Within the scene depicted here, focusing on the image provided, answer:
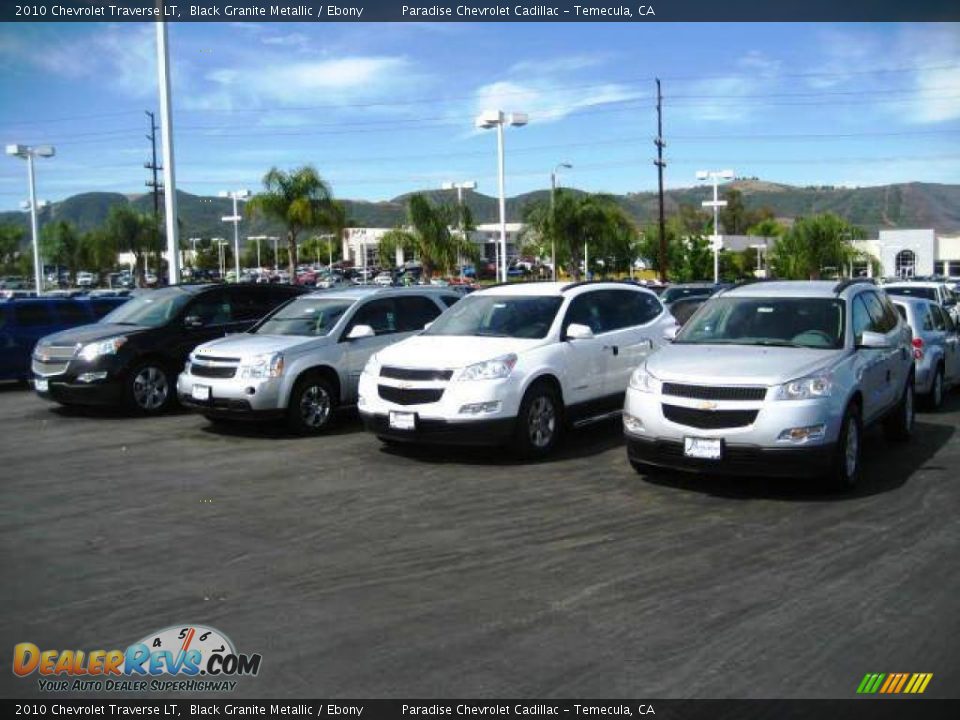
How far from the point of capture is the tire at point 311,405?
11156 millimetres

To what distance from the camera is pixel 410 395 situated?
371 inches

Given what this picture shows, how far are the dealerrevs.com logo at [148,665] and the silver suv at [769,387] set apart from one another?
433cm

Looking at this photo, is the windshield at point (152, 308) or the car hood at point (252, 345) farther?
the windshield at point (152, 308)

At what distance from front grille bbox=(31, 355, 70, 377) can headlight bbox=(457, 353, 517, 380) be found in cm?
679

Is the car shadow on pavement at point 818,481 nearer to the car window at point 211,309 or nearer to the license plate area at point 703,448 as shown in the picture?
the license plate area at point 703,448

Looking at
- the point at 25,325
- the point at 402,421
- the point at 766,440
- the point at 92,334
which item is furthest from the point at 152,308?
the point at 766,440

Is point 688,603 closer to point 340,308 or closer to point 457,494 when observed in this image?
point 457,494

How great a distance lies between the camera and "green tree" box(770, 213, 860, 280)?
182 ft

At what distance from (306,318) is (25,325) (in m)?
7.85

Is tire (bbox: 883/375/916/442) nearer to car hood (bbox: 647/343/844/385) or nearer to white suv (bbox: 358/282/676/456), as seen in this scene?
car hood (bbox: 647/343/844/385)

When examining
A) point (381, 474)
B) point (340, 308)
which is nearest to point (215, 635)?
point (381, 474)

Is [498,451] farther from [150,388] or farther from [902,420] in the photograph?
[150,388]

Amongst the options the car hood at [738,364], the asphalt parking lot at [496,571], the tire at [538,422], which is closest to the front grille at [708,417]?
the car hood at [738,364]

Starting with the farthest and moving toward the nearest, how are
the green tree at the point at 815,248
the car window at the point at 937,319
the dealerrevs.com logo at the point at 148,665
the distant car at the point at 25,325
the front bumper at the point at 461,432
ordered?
the green tree at the point at 815,248 < the distant car at the point at 25,325 < the car window at the point at 937,319 < the front bumper at the point at 461,432 < the dealerrevs.com logo at the point at 148,665
